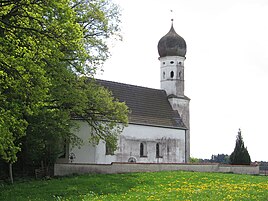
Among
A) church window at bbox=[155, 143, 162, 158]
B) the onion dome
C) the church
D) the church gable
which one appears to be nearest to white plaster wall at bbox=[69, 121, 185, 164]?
the church

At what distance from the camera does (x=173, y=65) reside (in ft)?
173

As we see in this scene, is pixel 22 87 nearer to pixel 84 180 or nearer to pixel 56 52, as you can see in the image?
pixel 56 52

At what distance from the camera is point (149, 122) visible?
44906mm

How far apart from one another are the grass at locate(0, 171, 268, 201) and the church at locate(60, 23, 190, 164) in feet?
40.3

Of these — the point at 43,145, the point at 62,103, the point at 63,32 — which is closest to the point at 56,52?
the point at 63,32

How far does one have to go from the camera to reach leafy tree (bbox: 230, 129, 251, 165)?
48500mm

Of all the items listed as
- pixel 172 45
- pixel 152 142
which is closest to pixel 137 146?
pixel 152 142

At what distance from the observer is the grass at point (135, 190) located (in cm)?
1788

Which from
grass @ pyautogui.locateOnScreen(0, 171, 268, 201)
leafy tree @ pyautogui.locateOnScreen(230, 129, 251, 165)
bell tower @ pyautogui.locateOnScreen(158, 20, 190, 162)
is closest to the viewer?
grass @ pyautogui.locateOnScreen(0, 171, 268, 201)

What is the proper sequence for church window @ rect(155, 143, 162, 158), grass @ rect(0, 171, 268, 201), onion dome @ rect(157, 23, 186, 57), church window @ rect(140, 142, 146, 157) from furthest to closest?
1. onion dome @ rect(157, 23, 186, 57)
2. church window @ rect(155, 143, 162, 158)
3. church window @ rect(140, 142, 146, 157)
4. grass @ rect(0, 171, 268, 201)

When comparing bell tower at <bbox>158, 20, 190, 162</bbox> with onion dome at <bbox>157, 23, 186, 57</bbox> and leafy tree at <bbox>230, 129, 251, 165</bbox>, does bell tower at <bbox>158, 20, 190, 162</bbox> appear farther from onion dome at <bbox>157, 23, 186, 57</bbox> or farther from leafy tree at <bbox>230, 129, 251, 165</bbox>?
leafy tree at <bbox>230, 129, 251, 165</bbox>

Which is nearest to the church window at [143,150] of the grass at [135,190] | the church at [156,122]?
the church at [156,122]

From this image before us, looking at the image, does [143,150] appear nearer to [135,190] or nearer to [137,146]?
[137,146]

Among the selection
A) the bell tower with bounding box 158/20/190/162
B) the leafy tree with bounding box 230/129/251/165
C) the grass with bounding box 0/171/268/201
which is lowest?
the grass with bounding box 0/171/268/201
